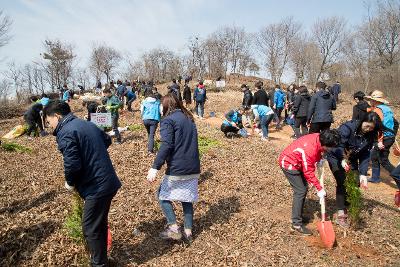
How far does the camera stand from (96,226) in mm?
3555

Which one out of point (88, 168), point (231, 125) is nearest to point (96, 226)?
point (88, 168)

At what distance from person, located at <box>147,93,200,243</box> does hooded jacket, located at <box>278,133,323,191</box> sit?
130 cm

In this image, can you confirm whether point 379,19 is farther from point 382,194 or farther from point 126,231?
point 126,231

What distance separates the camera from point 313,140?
4531mm

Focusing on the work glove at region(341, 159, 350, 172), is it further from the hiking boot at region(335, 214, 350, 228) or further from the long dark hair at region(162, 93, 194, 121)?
the long dark hair at region(162, 93, 194, 121)

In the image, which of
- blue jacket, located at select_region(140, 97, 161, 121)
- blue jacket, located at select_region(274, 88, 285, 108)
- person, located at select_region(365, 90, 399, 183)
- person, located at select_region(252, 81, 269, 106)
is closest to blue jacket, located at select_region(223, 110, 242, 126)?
person, located at select_region(252, 81, 269, 106)

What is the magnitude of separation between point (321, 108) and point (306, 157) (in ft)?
14.3

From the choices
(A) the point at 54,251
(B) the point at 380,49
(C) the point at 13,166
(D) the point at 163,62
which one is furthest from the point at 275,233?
(D) the point at 163,62

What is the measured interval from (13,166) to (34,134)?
15.4 feet

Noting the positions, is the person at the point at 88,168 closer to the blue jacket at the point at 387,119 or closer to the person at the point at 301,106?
the blue jacket at the point at 387,119

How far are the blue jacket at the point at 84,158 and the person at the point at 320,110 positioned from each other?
A: 20.3 ft

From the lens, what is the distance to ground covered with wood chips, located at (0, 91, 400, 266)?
4274 millimetres

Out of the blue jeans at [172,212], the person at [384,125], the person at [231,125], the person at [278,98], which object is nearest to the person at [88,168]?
the blue jeans at [172,212]

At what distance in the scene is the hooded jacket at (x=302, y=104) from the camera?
10266mm
